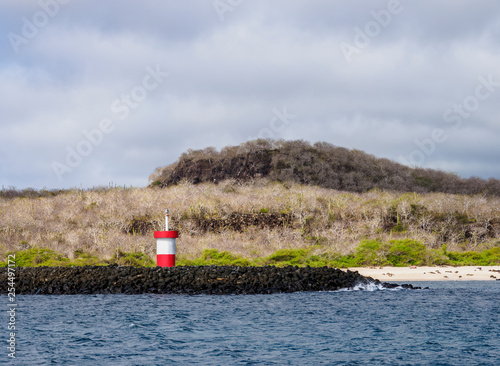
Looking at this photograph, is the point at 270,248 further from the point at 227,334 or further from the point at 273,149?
the point at 273,149

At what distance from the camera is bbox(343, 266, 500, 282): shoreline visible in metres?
27.3

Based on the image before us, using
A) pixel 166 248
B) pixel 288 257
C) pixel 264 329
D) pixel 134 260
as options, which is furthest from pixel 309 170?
pixel 264 329

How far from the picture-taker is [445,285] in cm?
2581

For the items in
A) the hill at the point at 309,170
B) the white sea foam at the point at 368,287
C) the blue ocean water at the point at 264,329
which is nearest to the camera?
the blue ocean water at the point at 264,329

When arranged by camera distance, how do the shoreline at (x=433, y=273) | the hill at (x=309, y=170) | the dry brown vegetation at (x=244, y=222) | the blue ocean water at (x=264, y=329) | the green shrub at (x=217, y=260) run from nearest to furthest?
1. the blue ocean water at (x=264, y=329)
2. the shoreline at (x=433, y=273)
3. the green shrub at (x=217, y=260)
4. the dry brown vegetation at (x=244, y=222)
5. the hill at (x=309, y=170)

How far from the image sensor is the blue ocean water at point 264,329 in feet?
46.9

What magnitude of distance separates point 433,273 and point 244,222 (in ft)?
50.0

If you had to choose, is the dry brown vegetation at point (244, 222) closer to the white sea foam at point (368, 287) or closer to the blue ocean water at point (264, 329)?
the white sea foam at point (368, 287)

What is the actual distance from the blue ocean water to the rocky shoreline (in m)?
0.62

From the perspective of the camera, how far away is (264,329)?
1736 centimetres

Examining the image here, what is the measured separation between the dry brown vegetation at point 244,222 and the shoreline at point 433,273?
3.45 metres

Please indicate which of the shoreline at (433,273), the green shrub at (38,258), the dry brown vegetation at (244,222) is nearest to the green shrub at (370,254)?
the shoreline at (433,273)

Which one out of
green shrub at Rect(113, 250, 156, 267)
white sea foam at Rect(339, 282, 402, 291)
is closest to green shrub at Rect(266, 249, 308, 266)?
white sea foam at Rect(339, 282, 402, 291)

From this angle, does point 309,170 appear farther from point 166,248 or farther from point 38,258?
point 166,248
